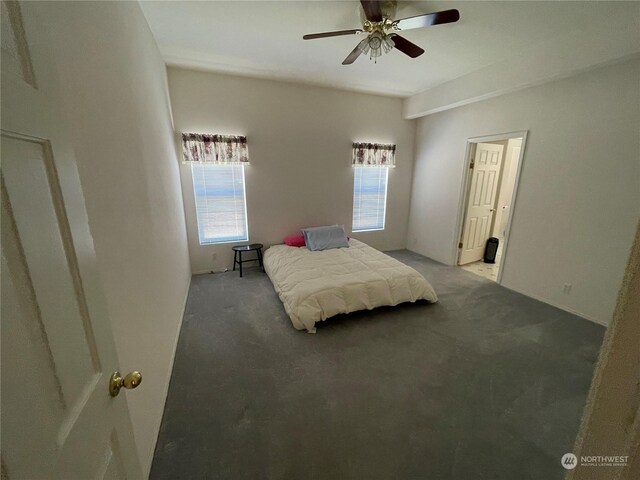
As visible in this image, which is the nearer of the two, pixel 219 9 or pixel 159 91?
pixel 219 9

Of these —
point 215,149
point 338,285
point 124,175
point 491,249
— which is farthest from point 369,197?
point 124,175

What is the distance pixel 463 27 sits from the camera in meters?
2.33

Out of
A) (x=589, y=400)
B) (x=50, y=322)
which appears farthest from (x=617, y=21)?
(x=50, y=322)

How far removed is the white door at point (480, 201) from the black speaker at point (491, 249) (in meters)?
0.07

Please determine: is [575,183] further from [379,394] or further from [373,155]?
[379,394]

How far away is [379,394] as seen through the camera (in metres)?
1.77

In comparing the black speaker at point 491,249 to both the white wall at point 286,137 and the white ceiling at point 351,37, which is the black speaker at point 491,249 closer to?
the white wall at point 286,137

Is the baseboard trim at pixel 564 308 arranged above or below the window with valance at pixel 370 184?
below

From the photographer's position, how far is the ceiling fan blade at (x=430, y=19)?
1.78 meters

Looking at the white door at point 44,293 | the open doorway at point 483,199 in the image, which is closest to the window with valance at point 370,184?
the open doorway at point 483,199

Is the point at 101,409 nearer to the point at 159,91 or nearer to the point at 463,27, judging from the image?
the point at 159,91

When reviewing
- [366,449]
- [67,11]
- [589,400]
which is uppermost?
[67,11]

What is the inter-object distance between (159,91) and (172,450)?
299 centimetres

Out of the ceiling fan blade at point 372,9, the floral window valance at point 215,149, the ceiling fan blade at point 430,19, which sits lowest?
the floral window valance at point 215,149
